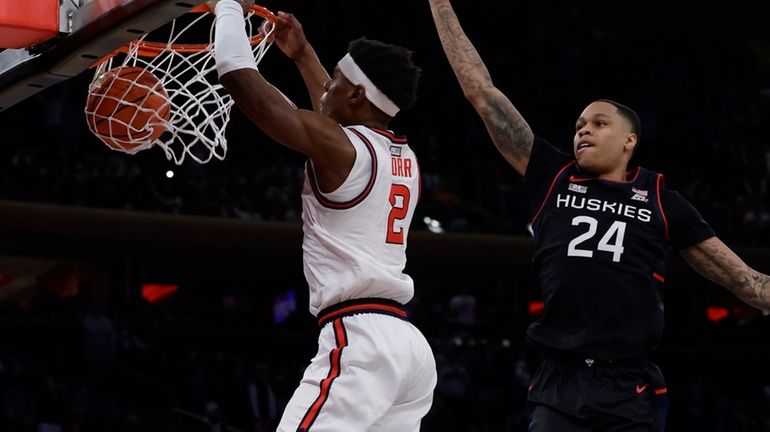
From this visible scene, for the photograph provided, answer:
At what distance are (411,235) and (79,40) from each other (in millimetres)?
9903

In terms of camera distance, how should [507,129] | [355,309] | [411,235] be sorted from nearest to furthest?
1. [355,309]
2. [507,129]
3. [411,235]

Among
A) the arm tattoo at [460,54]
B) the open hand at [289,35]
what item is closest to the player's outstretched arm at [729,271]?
the arm tattoo at [460,54]

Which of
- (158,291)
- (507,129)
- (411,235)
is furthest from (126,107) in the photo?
(158,291)

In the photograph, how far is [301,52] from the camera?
4.46 meters

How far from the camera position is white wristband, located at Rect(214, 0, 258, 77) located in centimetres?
354

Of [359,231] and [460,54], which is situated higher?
[460,54]

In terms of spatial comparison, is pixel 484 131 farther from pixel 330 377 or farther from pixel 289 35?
pixel 330 377

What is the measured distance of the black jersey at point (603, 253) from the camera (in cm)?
369

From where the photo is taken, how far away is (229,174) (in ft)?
43.2

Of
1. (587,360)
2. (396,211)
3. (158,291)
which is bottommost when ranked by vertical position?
(158,291)

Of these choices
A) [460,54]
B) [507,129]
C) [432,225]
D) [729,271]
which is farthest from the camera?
[432,225]

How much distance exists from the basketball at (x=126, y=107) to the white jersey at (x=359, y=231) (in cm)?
94

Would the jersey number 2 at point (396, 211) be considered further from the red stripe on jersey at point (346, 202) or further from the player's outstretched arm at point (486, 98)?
the player's outstretched arm at point (486, 98)

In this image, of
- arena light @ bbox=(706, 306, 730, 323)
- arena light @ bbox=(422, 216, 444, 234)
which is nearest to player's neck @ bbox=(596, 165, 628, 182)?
arena light @ bbox=(422, 216, 444, 234)
